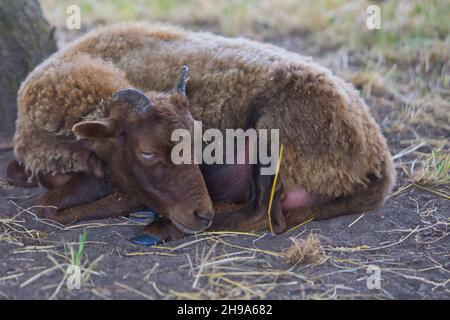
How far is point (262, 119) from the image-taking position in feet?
15.3

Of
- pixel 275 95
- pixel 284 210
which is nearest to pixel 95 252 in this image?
pixel 284 210

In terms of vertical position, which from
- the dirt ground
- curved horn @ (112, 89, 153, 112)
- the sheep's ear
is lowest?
the dirt ground

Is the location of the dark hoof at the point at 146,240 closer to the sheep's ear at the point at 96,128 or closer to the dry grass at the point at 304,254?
the sheep's ear at the point at 96,128

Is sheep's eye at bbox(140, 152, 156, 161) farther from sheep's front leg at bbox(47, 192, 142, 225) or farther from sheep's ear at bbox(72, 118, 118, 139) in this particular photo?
sheep's front leg at bbox(47, 192, 142, 225)

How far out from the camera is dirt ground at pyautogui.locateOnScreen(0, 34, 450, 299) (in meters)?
3.56

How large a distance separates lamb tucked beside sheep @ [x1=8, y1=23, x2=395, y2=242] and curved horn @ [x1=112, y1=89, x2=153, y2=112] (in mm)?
222

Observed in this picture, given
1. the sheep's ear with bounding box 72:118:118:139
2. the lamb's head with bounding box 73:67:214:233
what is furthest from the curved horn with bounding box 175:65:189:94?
the sheep's ear with bounding box 72:118:118:139

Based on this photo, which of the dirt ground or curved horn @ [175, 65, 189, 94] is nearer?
the dirt ground

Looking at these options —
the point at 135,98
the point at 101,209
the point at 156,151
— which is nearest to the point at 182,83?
the point at 135,98

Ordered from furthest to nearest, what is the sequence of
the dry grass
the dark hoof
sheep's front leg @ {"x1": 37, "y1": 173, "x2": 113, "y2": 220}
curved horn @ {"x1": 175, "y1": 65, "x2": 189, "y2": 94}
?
sheep's front leg @ {"x1": 37, "y1": 173, "x2": 113, "y2": 220}, curved horn @ {"x1": 175, "y1": 65, "x2": 189, "y2": 94}, the dark hoof, the dry grass

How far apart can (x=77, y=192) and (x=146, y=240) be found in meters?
0.79

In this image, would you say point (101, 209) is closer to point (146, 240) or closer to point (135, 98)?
point (146, 240)
